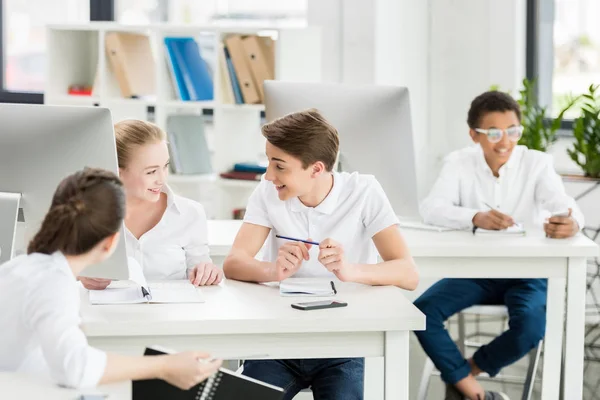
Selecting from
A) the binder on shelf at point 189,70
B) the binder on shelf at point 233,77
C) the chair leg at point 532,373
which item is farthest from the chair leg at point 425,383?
the binder on shelf at point 189,70

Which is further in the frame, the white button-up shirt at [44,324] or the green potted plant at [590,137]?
Answer: the green potted plant at [590,137]

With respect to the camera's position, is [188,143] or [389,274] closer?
[389,274]

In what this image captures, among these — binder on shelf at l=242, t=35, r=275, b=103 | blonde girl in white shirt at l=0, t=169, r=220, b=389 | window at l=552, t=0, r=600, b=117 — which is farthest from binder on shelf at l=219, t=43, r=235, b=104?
blonde girl in white shirt at l=0, t=169, r=220, b=389

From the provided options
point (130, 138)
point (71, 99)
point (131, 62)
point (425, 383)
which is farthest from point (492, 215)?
point (71, 99)

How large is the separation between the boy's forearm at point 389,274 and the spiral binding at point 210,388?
0.74m

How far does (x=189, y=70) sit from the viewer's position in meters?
4.51

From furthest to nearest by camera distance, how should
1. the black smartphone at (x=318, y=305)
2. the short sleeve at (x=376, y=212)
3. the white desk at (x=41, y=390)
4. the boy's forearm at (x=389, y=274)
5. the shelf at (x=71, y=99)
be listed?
the shelf at (x=71, y=99) → the short sleeve at (x=376, y=212) → the boy's forearm at (x=389, y=274) → the black smartphone at (x=318, y=305) → the white desk at (x=41, y=390)

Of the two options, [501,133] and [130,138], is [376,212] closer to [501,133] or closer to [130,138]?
[130,138]

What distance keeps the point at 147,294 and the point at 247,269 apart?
12.2 inches

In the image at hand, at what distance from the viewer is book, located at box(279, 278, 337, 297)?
7.20 ft

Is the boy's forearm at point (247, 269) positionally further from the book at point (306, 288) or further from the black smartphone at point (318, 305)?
the black smartphone at point (318, 305)

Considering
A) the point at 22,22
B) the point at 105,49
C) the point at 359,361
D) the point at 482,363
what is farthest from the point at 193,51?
the point at 359,361

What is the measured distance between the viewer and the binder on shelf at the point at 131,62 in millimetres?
4527

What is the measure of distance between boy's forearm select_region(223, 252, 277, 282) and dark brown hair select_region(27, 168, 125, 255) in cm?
71
